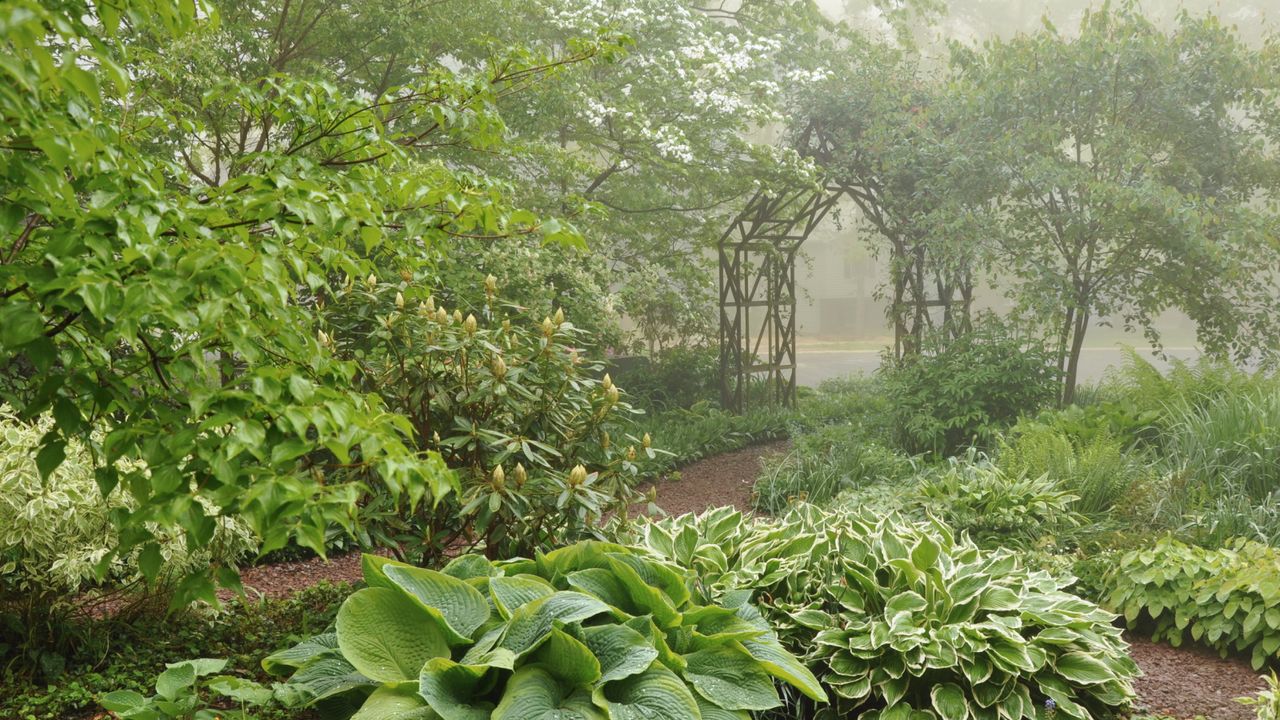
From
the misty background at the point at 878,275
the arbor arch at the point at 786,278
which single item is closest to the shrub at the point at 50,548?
the arbor arch at the point at 786,278

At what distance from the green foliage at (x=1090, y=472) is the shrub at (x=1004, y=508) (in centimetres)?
13

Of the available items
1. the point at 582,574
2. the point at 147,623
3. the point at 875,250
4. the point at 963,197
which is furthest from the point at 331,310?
the point at 875,250

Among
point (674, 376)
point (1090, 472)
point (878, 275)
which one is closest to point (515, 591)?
point (1090, 472)

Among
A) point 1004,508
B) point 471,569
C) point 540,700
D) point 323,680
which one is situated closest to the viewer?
point 540,700

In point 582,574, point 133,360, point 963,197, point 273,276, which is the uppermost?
point 963,197

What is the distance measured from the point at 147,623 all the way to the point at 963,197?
8468 mm

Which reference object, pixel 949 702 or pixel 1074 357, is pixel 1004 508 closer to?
pixel 949 702

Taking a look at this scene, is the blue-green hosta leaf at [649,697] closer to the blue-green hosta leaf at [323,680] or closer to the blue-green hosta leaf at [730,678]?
the blue-green hosta leaf at [730,678]

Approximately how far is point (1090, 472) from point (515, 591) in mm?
4303

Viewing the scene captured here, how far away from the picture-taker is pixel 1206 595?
4.04 metres

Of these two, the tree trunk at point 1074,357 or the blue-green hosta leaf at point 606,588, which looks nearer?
the blue-green hosta leaf at point 606,588

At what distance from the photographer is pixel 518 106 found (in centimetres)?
812

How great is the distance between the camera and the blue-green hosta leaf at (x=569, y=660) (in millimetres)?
2377

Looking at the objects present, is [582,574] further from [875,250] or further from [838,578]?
[875,250]
